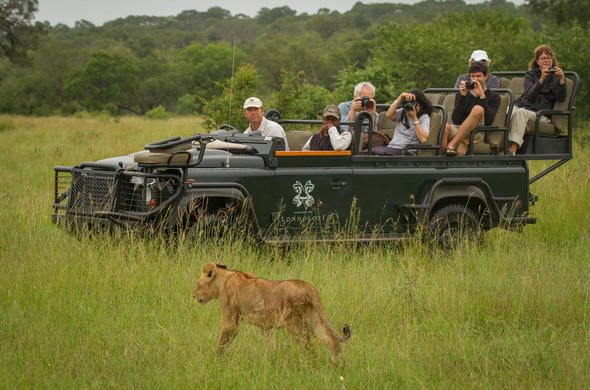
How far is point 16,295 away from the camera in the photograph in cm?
641

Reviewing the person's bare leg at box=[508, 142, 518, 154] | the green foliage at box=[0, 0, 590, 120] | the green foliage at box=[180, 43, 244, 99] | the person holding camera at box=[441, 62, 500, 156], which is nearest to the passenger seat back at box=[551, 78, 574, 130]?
the person's bare leg at box=[508, 142, 518, 154]

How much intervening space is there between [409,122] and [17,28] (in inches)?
1117

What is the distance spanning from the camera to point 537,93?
8.88 m

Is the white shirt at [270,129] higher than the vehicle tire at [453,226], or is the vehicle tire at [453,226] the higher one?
the white shirt at [270,129]

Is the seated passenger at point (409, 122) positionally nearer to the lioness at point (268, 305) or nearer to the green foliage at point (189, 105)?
the lioness at point (268, 305)

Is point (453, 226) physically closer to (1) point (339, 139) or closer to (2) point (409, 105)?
(2) point (409, 105)

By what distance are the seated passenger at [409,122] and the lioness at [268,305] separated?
136 inches

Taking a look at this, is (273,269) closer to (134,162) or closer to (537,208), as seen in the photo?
(134,162)

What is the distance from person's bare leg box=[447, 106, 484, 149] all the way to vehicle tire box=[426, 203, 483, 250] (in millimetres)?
644

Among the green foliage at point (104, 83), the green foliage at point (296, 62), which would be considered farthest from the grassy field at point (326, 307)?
the green foliage at point (104, 83)

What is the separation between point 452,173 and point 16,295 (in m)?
4.11

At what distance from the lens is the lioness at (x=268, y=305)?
474 centimetres

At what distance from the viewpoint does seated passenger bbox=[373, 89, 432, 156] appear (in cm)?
809

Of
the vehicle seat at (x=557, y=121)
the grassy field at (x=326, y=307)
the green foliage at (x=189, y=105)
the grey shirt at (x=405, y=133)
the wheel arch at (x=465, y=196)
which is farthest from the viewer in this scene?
the green foliage at (x=189, y=105)
